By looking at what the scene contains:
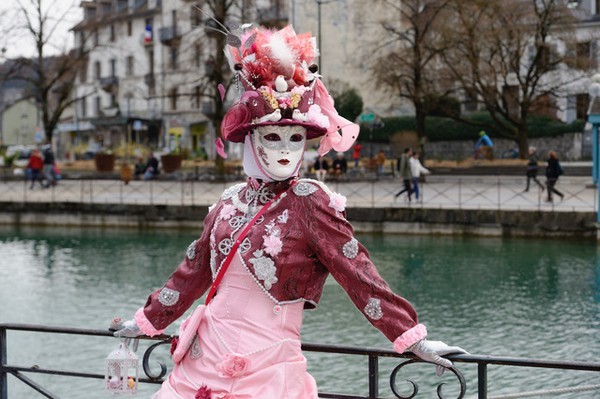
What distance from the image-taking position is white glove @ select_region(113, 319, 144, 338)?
428 cm

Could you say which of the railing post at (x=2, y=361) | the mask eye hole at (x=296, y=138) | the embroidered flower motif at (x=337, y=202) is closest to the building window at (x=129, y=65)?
the railing post at (x=2, y=361)

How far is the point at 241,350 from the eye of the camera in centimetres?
374

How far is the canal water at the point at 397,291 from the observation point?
422 inches

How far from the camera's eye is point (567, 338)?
12.5 meters

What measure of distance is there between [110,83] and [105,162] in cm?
2524

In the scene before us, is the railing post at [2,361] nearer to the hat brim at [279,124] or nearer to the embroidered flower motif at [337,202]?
the hat brim at [279,124]

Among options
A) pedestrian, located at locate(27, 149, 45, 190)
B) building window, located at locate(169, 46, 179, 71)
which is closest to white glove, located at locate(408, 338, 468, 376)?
pedestrian, located at locate(27, 149, 45, 190)

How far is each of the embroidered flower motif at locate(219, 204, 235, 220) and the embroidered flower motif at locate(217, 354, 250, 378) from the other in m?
0.66

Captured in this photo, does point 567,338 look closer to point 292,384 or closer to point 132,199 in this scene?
point 292,384

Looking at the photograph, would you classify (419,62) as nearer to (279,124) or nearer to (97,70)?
(279,124)

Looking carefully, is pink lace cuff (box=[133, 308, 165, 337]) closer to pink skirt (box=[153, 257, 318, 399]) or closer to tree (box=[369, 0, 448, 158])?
pink skirt (box=[153, 257, 318, 399])

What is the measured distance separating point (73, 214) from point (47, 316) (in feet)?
41.9

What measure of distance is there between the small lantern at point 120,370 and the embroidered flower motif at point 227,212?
0.84 meters

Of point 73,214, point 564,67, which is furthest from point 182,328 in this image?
point 564,67
